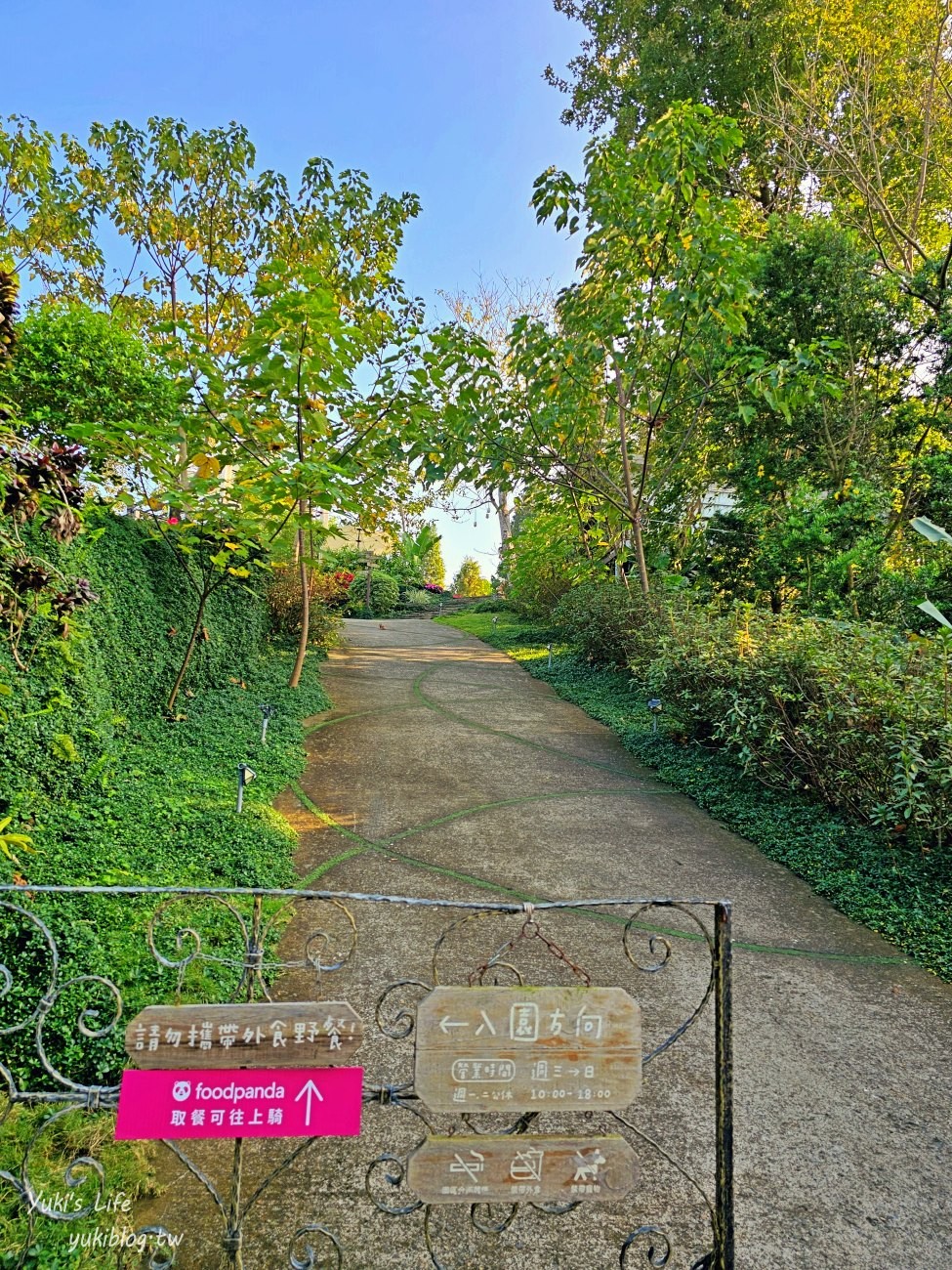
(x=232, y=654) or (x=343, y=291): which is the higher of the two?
(x=343, y=291)

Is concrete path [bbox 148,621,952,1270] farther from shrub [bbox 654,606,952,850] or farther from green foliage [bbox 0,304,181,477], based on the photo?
green foliage [bbox 0,304,181,477]

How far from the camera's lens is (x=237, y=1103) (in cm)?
146

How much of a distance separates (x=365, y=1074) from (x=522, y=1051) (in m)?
1.34

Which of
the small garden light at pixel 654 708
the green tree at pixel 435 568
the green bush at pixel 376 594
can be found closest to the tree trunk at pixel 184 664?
the small garden light at pixel 654 708

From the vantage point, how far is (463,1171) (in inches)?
58.6

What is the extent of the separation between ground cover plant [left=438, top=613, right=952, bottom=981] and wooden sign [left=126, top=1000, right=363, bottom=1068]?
10.2 ft

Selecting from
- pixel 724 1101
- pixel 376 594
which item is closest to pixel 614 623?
pixel 724 1101

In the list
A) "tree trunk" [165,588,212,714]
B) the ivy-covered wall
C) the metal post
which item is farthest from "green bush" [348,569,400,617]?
the metal post

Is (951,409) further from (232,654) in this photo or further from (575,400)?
(232,654)

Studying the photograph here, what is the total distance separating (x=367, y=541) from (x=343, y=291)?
1456 centimetres

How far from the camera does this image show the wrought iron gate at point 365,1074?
5.23 feet

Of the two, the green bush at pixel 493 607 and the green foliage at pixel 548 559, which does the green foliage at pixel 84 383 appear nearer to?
the green foliage at pixel 548 559

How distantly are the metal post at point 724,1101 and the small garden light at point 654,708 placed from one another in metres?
4.91

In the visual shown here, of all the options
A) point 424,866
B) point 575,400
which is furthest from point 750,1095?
point 575,400
